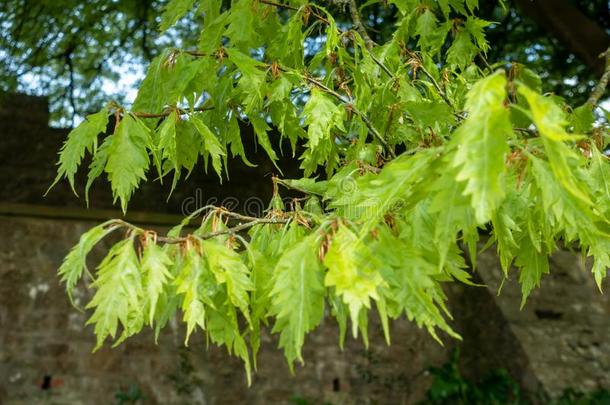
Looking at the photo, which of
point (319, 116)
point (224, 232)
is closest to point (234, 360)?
point (319, 116)

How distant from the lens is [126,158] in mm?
1959

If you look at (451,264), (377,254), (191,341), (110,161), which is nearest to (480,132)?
(377,254)

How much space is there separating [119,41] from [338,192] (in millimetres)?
7221

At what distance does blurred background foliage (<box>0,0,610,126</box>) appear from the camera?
25.0 feet

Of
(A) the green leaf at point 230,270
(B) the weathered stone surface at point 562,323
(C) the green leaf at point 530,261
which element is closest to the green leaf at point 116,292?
(A) the green leaf at point 230,270

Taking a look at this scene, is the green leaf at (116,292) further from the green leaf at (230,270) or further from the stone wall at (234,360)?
the stone wall at (234,360)

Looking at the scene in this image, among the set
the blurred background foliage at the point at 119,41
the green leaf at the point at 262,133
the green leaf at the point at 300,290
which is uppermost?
the blurred background foliage at the point at 119,41

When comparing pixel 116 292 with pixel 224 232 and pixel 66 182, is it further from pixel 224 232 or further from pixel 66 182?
pixel 66 182

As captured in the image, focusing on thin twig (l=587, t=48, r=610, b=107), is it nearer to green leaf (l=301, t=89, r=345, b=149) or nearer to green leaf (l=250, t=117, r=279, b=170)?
green leaf (l=301, t=89, r=345, b=149)

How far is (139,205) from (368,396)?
9.05 ft

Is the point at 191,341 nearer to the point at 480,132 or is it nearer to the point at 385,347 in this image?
the point at 385,347

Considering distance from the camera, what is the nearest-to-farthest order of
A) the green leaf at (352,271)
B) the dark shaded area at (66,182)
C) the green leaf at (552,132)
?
the green leaf at (552,132), the green leaf at (352,271), the dark shaded area at (66,182)

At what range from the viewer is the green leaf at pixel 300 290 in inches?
60.6

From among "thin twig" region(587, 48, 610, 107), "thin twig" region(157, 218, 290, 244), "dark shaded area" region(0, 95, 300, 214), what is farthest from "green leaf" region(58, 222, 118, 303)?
"dark shaded area" region(0, 95, 300, 214)
